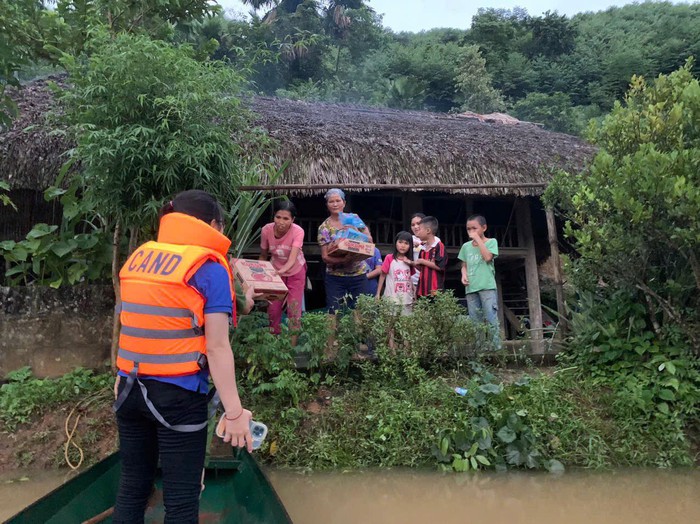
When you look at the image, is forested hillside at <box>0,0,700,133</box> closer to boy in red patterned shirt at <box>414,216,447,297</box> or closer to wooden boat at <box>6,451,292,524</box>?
boy in red patterned shirt at <box>414,216,447,297</box>

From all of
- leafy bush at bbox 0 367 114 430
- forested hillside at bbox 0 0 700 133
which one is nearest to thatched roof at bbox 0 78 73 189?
leafy bush at bbox 0 367 114 430

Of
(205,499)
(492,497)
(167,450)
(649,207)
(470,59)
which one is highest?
(470,59)

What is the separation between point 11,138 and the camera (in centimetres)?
591

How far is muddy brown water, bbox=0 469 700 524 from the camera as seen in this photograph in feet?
10.3

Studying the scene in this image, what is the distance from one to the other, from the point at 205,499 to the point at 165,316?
5.04 feet

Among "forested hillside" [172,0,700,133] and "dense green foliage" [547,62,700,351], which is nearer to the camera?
"dense green foliage" [547,62,700,351]

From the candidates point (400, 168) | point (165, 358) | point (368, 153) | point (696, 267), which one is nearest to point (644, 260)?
point (696, 267)

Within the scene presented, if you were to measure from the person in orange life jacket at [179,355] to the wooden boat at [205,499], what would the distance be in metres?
0.54

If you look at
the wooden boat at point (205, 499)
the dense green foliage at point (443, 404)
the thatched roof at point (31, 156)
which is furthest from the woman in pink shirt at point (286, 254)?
the thatched roof at point (31, 156)

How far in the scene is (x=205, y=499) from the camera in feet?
9.74

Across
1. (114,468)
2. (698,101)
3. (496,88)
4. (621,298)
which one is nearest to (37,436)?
(114,468)

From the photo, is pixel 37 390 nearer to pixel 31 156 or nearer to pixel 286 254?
pixel 286 254

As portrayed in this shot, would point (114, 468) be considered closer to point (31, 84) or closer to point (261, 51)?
point (261, 51)

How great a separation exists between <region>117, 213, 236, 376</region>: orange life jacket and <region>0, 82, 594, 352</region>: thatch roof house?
3412 millimetres
